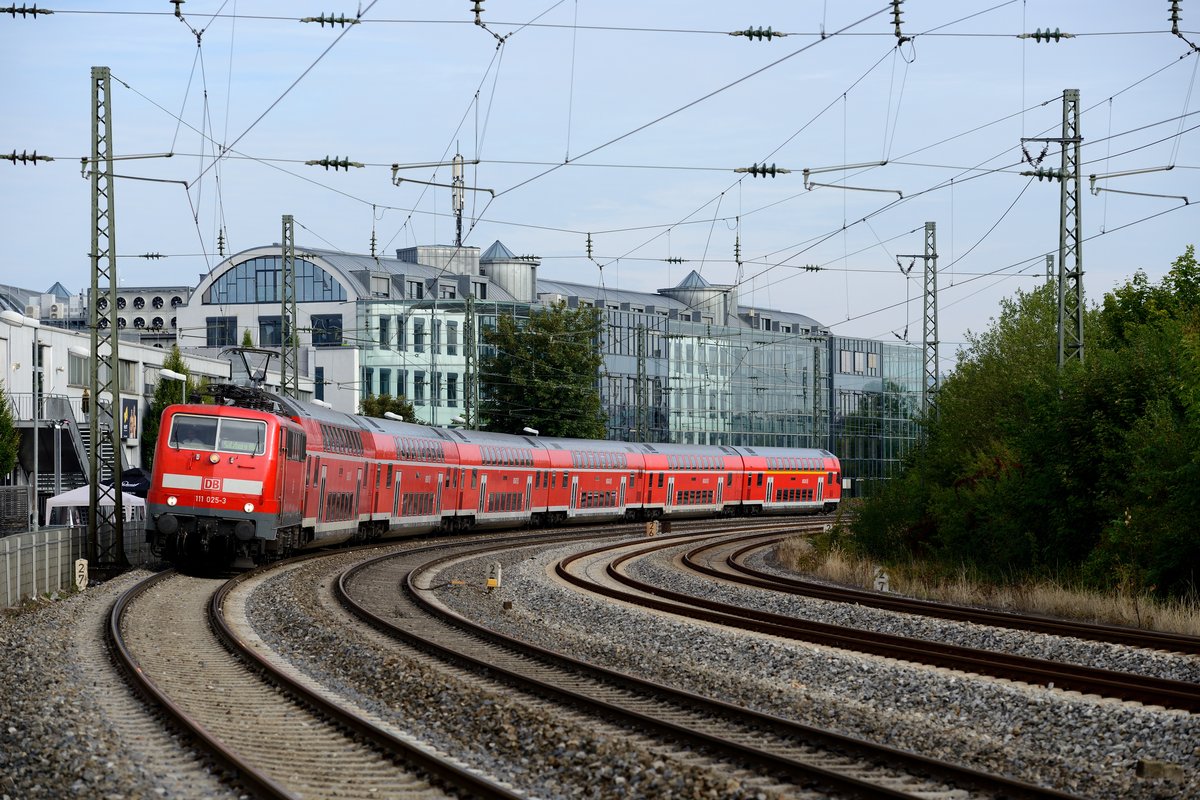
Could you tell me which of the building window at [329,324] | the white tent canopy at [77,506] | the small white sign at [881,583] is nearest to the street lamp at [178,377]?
the white tent canopy at [77,506]

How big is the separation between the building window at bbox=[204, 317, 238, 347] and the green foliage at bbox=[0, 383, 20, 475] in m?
52.1

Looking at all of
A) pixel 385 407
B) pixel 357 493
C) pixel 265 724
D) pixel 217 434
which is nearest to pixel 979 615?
pixel 265 724

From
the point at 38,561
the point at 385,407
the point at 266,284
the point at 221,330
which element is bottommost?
the point at 38,561

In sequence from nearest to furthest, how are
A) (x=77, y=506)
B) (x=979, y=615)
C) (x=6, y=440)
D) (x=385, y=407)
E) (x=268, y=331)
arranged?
(x=979, y=615)
(x=77, y=506)
(x=6, y=440)
(x=385, y=407)
(x=268, y=331)

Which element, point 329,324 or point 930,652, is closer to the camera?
point 930,652

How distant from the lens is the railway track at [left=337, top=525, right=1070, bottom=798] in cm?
996

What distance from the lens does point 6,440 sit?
47.2m

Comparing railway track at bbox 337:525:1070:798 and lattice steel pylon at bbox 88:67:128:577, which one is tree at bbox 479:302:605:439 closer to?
lattice steel pylon at bbox 88:67:128:577

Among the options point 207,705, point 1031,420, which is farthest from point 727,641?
point 1031,420

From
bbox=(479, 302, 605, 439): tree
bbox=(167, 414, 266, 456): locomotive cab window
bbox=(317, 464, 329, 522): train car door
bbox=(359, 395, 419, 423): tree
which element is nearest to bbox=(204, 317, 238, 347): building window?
bbox=(359, 395, 419, 423): tree

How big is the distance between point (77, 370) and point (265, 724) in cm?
5253

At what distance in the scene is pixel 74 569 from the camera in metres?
26.9

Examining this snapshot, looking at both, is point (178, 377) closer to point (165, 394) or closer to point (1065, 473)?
point (1065, 473)

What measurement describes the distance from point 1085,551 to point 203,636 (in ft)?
52.7
